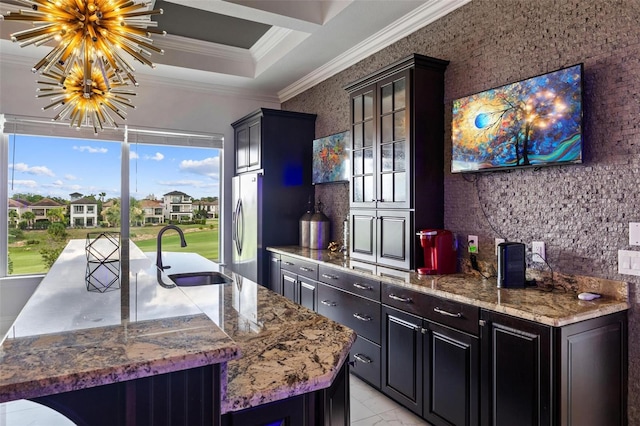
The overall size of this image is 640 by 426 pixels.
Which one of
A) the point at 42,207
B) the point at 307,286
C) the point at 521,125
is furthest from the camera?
the point at 42,207

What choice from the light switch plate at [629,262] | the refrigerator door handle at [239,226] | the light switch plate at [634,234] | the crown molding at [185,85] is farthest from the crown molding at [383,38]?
the light switch plate at [629,262]

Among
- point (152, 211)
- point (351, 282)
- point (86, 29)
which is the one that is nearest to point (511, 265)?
point (351, 282)

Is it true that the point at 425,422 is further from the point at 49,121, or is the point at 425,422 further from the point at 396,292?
the point at 49,121

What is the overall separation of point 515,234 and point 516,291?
1.55ft

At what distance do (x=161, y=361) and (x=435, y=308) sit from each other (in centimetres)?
187

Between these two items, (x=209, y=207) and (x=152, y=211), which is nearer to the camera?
(x=152, y=211)

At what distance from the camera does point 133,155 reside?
500cm

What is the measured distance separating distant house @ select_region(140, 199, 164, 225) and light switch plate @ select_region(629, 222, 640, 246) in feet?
15.4

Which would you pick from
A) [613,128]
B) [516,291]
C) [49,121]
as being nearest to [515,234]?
[516,291]

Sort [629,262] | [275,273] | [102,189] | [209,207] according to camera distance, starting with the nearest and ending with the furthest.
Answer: [629,262] → [275,273] → [102,189] → [209,207]

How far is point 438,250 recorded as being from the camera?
282 cm

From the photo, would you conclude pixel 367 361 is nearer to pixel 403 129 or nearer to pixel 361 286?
pixel 361 286

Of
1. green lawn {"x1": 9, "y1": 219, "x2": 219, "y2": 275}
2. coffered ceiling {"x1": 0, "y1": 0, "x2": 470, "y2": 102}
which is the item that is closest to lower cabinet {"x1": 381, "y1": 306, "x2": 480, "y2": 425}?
coffered ceiling {"x1": 0, "y1": 0, "x2": 470, "y2": 102}

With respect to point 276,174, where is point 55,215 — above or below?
below
